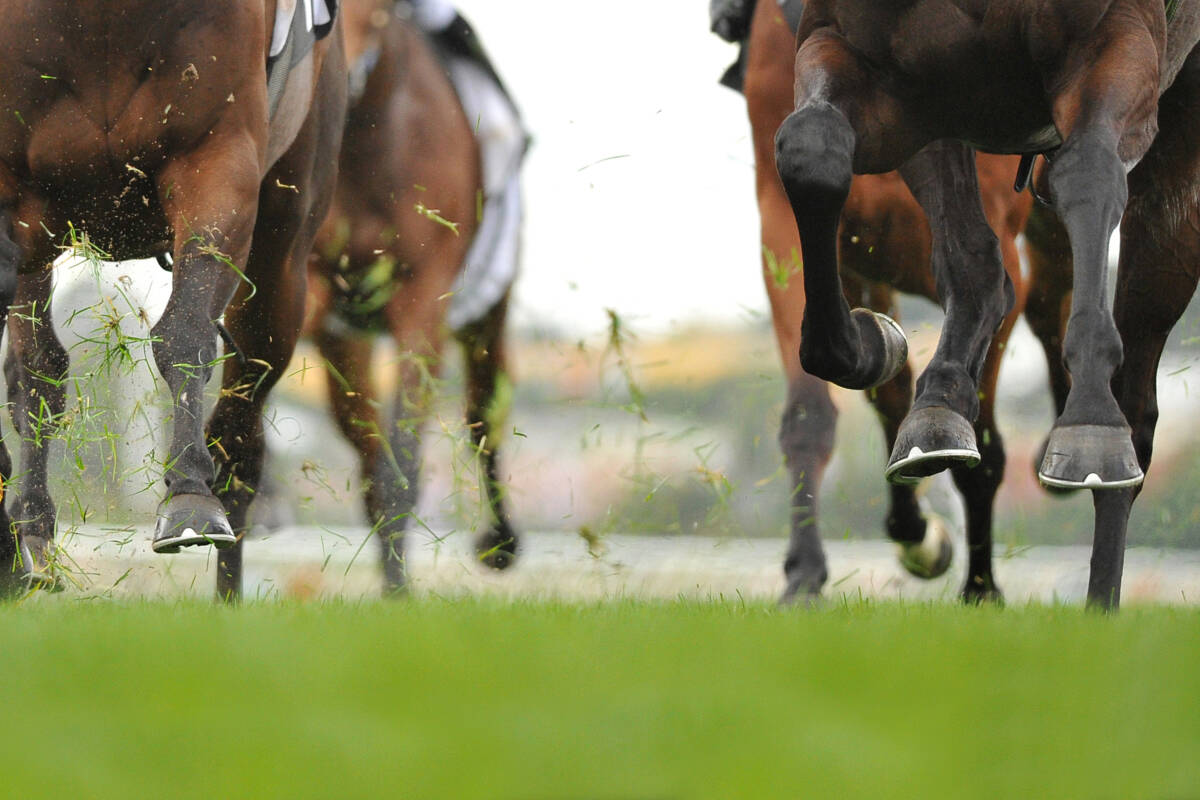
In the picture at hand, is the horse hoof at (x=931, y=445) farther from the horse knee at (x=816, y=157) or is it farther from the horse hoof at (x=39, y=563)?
the horse hoof at (x=39, y=563)

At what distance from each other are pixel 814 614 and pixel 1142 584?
3.24 m

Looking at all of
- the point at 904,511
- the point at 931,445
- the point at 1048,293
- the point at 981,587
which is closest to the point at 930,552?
the point at 904,511

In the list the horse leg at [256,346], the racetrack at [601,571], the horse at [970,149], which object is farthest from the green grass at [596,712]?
the horse leg at [256,346]

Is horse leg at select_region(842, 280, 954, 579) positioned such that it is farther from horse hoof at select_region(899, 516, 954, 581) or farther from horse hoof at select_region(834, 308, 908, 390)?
horse hoof at select_region(834, 308, 908, 390)

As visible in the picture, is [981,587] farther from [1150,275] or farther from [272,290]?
[272,290]

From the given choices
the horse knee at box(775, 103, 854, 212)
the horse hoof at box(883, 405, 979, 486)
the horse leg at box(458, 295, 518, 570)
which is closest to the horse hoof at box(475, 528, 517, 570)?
the horse leg at box(458, 295, 518, 570)

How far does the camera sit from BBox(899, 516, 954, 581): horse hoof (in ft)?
20.0

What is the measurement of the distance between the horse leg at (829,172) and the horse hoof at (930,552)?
8.22 feet

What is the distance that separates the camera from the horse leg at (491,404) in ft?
22.3

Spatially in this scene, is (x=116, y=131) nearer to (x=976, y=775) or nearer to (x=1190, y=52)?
(x=1190, y=52)

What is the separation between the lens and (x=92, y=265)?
4168 mm

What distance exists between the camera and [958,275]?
12.6ft

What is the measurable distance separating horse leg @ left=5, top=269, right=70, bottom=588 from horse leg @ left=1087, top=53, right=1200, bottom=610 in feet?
9.41

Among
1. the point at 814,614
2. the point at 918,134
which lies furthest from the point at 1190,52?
the point at 814,614
